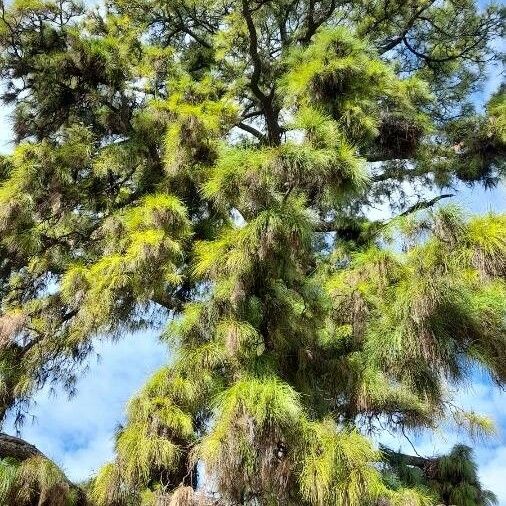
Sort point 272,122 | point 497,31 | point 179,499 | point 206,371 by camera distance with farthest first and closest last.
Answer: point 497,31, point 272,122, point 206,371, point 179,499

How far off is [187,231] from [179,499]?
3.48 feet

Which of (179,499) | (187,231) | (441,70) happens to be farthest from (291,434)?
(441,70)

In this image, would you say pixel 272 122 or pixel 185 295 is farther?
pixel 272 122

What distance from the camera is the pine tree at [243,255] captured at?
1.93 metres

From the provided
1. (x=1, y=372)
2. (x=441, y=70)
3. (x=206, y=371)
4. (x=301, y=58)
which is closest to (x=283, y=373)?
(x=206, y=371)

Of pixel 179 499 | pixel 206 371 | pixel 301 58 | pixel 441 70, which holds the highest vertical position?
pixel 441 70

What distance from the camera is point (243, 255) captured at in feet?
7.22

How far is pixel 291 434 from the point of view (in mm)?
1967

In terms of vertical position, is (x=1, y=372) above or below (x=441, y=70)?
below

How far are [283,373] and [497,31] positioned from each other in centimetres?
284

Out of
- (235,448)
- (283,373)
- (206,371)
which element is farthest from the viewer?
(283,373)

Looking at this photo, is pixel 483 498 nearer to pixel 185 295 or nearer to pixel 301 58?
pixel 185 295

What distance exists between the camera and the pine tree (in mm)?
1932

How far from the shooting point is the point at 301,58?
282cm
